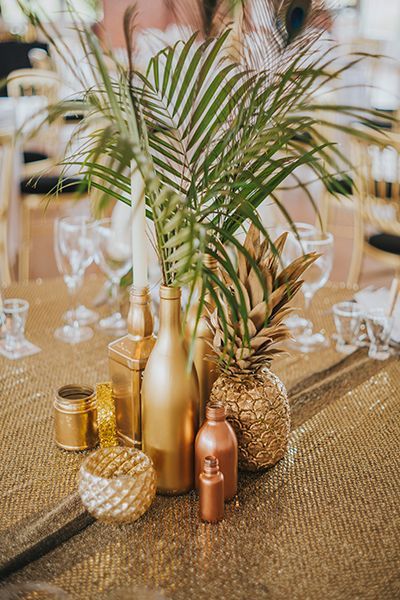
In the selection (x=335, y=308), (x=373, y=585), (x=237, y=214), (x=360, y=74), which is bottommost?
(x=373, y=585)

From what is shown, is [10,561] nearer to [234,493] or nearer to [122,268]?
[234,493]

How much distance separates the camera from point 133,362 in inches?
34.0

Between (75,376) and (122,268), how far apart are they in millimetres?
270

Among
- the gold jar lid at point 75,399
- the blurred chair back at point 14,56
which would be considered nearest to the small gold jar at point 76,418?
the gold jar lid at point 75,399

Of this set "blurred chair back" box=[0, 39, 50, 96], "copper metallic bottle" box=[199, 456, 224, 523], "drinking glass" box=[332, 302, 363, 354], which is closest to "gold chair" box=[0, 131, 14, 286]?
"drinking glass" box=[332, 302, 363, 354]

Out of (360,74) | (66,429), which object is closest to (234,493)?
(66,429)

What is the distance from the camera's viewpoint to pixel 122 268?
1.36 m

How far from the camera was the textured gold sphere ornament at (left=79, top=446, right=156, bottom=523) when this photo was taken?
763mm

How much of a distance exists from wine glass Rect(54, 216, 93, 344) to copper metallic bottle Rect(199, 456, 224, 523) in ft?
1.96

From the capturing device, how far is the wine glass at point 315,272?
4.25 feet

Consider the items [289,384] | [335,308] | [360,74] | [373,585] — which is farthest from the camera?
[360,74]

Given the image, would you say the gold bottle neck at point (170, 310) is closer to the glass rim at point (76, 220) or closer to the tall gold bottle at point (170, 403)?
the tall gold bottle at point (170, 403)

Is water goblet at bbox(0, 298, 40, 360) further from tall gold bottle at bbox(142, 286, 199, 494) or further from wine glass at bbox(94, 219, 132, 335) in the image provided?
tall gold bottle at bbox(142, 286, 199, 494)

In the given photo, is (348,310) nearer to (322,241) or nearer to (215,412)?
(322,241)
